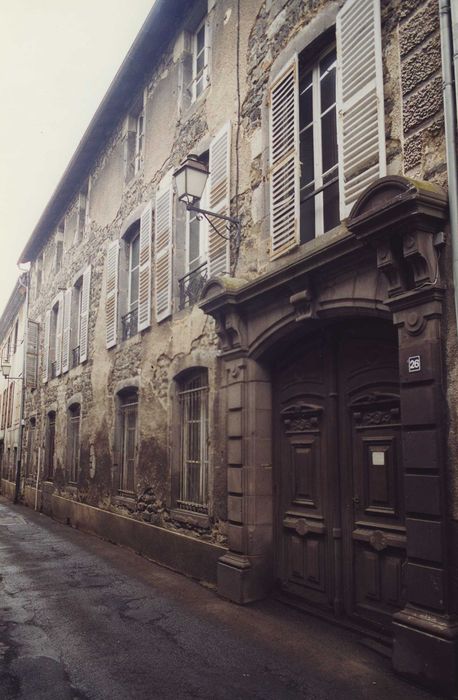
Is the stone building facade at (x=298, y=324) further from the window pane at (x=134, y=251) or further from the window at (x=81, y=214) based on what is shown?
the window at (x=81, y=214)

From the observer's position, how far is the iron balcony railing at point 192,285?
24.7 ft

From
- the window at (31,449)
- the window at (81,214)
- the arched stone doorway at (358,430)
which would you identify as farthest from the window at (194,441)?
the window at (31,449)

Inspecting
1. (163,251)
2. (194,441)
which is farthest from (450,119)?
(163,251)

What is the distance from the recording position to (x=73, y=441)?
13.2 m

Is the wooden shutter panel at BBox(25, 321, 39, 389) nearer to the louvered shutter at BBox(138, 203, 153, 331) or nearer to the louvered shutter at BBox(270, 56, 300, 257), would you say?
the louvered shutter at BBox(138, 203, 153, 331)

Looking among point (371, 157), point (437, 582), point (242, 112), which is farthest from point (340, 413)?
point (242, 112)

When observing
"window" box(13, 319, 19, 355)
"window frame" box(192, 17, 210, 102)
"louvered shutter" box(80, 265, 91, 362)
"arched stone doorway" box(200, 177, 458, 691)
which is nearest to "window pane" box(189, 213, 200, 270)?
"arched stone doorway" box(200, 177, 458, 691)

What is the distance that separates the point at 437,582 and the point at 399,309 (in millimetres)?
1815

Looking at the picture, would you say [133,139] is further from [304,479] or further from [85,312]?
[304,479]

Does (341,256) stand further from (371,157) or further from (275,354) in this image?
(275,354)

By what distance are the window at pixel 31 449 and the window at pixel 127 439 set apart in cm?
816

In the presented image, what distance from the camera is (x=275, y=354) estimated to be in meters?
6.02

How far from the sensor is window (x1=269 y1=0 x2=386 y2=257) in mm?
4695

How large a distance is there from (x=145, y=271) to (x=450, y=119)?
236 inches
